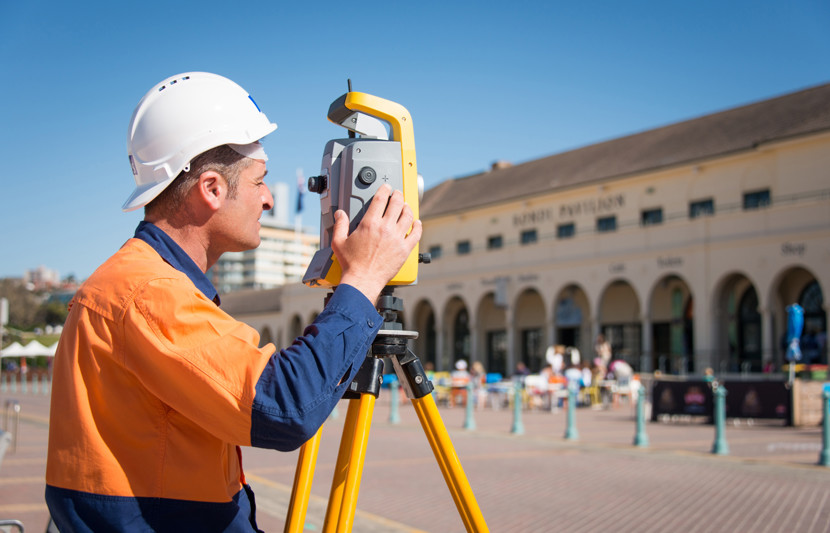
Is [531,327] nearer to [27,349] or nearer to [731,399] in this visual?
[731,399]

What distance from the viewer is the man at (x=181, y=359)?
1.38 meters

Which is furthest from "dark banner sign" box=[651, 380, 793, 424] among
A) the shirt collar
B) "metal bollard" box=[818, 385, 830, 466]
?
the shirt collar

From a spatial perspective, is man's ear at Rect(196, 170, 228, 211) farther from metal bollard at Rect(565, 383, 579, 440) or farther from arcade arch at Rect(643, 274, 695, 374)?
arcade arch at Rect(643, 274, 695, 374)

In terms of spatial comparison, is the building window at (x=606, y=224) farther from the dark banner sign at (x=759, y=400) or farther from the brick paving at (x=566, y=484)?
the brick paving at (x=566, y=484)

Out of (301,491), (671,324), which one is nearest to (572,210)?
(671,324)

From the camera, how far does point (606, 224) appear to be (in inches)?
1618

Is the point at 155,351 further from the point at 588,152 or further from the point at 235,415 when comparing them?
the point at 588,152

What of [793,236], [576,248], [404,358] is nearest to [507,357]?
[576,248]

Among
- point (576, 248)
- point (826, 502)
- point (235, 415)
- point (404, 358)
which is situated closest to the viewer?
point (235, 415)

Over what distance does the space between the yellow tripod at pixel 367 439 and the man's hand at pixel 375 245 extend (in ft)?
1.00

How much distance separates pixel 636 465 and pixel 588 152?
37483 mm

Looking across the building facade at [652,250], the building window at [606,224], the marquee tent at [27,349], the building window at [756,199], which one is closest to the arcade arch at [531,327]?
the building facade at [652,250]

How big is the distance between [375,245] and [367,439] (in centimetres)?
63

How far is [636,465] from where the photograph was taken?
34.8 feet
